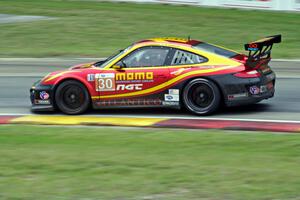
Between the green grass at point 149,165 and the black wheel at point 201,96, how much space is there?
129 centimetres

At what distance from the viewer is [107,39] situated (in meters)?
23.2

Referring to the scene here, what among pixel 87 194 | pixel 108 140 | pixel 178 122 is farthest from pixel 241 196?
pixel 178 122

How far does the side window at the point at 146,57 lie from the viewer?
11.7 m

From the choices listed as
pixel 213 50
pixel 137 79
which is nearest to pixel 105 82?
pixel 137 79

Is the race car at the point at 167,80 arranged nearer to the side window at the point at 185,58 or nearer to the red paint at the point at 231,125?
the side window at the point at 185,58

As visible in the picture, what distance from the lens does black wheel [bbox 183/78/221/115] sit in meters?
11.3

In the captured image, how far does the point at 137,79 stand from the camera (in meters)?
11.7

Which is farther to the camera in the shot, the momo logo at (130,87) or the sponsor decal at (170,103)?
the momo logo at (130,87)

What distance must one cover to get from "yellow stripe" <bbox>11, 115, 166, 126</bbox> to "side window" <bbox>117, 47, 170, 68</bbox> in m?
0.96

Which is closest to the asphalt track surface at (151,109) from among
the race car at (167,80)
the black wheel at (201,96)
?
the black wheel at (201,96)

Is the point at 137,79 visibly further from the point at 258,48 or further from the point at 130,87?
the point at 258,48

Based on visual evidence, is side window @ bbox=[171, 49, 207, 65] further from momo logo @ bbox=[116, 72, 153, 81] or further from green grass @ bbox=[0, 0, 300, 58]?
green grass @ bbox=[0, 0, 300, 58]

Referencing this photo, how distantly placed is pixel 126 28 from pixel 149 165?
1748 centimetres

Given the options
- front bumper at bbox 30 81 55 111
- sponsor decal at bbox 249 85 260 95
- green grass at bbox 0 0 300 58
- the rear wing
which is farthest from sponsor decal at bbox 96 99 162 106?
green grass at bbox 0 0 300 58
